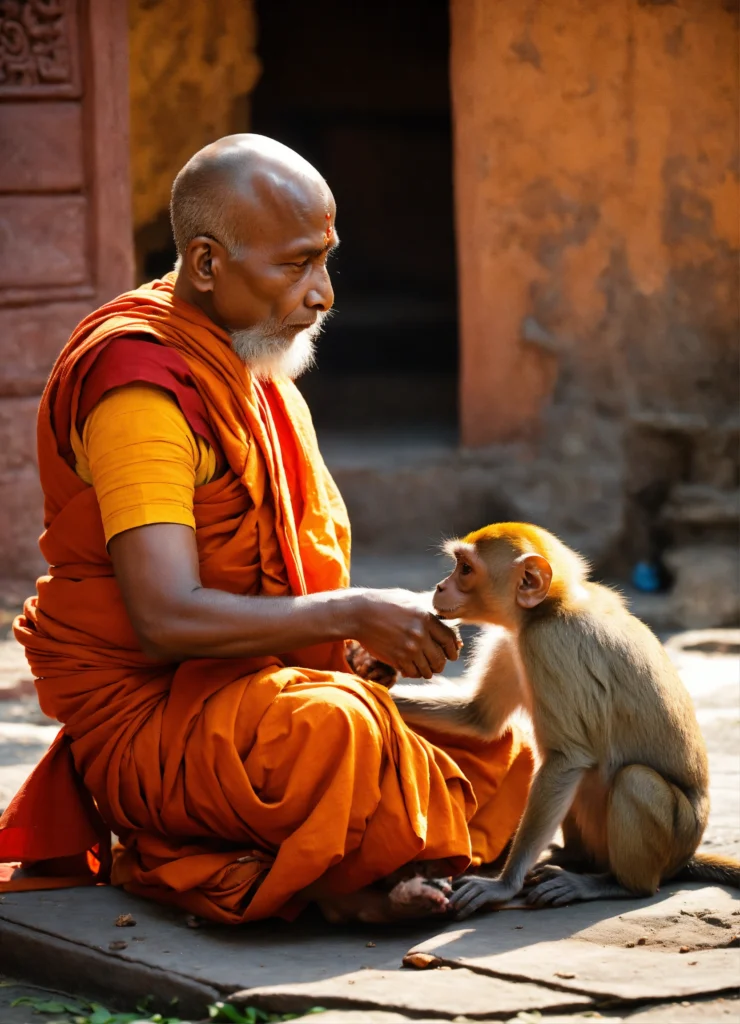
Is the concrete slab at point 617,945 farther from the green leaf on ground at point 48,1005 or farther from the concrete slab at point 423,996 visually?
the green leaf on ground at point 48,1005

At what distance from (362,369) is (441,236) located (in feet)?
4.21

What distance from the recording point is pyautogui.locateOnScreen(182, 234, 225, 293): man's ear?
12.5ft

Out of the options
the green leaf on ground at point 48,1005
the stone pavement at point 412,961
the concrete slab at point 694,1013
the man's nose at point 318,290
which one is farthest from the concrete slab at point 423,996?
the man's nose at point 318,290

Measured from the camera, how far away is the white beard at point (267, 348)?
389cm

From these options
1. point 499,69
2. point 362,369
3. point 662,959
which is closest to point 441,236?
point 362,369

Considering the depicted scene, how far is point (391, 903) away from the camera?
3.59 meters

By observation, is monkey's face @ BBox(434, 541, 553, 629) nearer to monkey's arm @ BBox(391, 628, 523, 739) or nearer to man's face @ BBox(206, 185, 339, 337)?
monkey's arm @ BBox(391, 628, 523, 739)

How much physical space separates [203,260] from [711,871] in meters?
1.95

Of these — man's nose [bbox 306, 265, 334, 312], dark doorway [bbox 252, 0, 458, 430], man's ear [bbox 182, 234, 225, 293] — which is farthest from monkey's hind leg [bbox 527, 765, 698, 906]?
dark doorway [bbox 252, 0, 458, 430]

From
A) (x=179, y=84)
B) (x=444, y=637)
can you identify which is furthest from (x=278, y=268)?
(x=179, y=84)

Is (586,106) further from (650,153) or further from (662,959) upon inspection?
(662,959)

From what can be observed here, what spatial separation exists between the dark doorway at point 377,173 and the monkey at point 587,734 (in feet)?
19.3

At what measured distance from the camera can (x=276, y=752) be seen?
3.56 metres

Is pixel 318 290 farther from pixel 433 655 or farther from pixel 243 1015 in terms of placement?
pixel 243 1015
